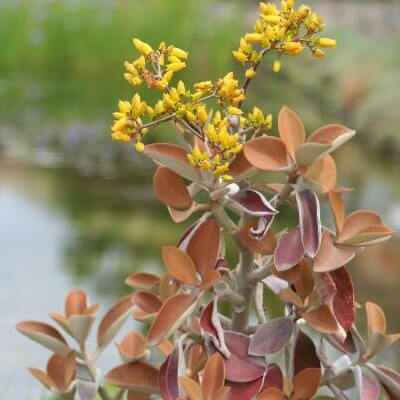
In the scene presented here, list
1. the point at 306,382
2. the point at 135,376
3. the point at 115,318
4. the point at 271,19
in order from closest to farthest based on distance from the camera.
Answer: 1. the point at 271,19
2. the point at 306,382
3. the point at 135,376
4. the point at 115,318

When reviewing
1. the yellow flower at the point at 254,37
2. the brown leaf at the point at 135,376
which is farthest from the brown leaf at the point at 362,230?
the brown leaf at the point at 135,376

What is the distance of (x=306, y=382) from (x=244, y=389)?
88 millimetres

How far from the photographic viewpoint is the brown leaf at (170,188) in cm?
112

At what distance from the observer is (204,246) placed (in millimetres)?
1131

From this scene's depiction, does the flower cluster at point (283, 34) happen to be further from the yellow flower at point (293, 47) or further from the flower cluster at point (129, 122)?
the flower cluster at point (129, 122)

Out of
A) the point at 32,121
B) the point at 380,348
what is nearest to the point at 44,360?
the point at 380,348

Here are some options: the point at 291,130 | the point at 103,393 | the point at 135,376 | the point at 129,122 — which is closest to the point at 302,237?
the point at 291,130

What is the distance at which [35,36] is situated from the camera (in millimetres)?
9039

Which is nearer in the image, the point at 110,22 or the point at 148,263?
the point at 148,263

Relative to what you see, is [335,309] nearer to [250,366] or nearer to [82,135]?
[250,366]

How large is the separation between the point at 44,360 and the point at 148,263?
103cm

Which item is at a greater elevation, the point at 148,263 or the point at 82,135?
the point at 82,135

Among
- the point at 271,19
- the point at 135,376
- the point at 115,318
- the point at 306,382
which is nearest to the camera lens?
the point at 271,19

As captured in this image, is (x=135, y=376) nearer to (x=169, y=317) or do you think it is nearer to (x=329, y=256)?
(x=169, y=317)
